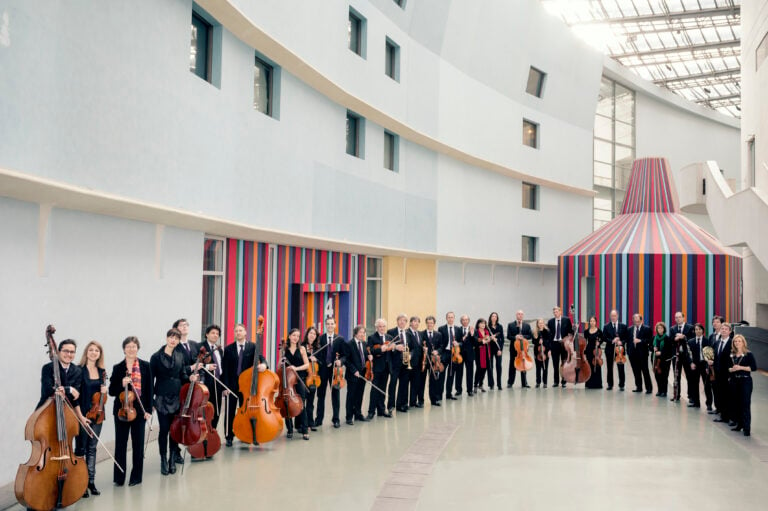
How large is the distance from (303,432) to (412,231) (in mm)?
8673

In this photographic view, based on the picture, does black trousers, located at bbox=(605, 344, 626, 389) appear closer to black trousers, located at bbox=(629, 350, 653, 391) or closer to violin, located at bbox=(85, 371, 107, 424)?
black trousers, located at bbox=(629, 350, 653, 391)

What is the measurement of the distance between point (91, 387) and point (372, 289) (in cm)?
1031

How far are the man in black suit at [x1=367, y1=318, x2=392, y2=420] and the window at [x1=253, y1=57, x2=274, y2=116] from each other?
14.2ft

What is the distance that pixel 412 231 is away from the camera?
16797 mm

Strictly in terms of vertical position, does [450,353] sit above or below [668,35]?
below

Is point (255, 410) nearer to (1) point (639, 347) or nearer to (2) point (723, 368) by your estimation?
(2) point (723, 368)

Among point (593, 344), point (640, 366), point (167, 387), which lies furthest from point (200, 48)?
point (640, 366)

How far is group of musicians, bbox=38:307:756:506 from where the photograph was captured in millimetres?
6602

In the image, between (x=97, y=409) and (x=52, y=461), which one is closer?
(x=52, y=461)

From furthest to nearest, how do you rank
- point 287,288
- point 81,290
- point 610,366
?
point 610,366, point 287,288, point 81,290

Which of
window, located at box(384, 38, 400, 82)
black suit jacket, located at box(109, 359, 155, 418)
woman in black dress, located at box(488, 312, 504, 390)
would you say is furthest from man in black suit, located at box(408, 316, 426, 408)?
window, located at box(384, 38, 400, 82)

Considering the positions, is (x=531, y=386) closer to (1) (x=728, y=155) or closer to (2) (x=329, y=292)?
(2) (x=329, y=292)

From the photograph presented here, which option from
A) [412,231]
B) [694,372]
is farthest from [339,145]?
[694,372]

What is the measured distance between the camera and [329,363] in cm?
971
